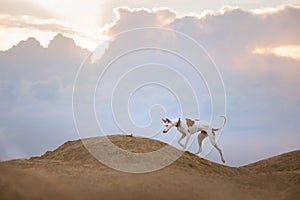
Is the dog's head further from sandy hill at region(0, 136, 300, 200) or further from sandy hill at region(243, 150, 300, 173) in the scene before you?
sandy hill at region(243, 150, 300, 173)

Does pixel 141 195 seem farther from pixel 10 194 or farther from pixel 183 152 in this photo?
pixel 183 152

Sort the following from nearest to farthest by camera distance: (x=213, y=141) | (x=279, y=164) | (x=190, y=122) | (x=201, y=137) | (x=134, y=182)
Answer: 1. (x=134, y=182)
2. (x=190, y=122)
3. (x=213, y=141)
4. (x=201, y=137)
5. (x=279, y=164)

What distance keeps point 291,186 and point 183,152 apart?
7390 millimetres

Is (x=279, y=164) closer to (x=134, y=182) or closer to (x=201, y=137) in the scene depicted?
(x=201, y=137)

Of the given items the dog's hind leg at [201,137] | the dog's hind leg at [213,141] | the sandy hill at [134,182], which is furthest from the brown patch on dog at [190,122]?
the sandy hill at [134,182]

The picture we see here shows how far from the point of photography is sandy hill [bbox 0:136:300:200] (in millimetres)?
17094

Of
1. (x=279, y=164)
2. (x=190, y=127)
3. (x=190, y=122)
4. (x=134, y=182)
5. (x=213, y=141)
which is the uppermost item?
(x=190, y=122)

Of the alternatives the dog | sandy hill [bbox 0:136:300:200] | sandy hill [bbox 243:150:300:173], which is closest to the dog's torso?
the dog

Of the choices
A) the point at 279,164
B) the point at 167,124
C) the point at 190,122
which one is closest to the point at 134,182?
the point at 167,124

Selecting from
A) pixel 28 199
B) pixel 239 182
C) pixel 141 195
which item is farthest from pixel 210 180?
pixel 28 199

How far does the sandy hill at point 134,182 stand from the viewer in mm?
17094

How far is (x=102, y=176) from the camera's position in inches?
775

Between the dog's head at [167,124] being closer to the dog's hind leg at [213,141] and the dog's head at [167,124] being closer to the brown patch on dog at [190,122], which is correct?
the brown patch on dog at [190,122]

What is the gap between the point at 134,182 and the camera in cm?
1869
